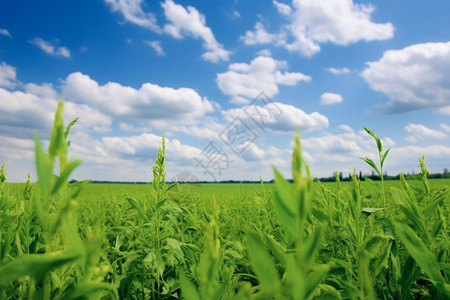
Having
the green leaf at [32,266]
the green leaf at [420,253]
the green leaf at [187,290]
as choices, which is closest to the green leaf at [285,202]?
the green leaf at [187,290]

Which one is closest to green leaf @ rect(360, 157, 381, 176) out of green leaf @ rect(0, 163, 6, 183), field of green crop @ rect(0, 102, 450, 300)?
field of green crop @ rect(0, 102, 450, 300)

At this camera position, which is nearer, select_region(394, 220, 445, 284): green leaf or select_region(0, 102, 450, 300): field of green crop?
select_region(0, 102, 450, 300): field of green crop

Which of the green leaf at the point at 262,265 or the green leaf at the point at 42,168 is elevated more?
the green leaf at the point at 42,168

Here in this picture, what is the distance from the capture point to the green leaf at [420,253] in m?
1.13

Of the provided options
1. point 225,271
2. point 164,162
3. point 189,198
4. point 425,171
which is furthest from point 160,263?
point 189,198

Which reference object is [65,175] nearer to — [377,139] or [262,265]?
[262,265]

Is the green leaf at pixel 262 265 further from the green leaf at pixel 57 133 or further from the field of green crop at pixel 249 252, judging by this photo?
the green leaf at pixel 57 133

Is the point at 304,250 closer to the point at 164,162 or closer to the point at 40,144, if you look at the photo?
the point at 40,144

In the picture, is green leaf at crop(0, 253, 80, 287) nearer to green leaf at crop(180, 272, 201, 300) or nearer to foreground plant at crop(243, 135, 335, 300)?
green leaf at crop(180, 272, 201, 300)

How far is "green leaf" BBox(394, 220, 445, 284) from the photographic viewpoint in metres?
1.13

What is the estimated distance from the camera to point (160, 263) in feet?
6.15

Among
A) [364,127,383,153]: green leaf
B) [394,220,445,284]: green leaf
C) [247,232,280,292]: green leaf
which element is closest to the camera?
[247,232,280,292]: green leaf

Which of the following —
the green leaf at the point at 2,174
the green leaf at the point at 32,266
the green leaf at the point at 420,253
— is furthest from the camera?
the green leaf at the point at 2,174

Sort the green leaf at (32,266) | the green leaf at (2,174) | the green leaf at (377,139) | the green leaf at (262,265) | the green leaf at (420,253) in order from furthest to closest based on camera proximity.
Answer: the green leaf at (2,174) → the green leaf at (377,139) → the green leaf at (420,253) → the green leaf at (262,265) → the green leaf at (32,266)
